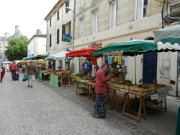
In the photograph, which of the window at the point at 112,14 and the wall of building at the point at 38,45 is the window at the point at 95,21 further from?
the wall of building at the point at 38,45

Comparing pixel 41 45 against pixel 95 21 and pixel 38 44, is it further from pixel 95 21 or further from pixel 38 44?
pixel 95 21

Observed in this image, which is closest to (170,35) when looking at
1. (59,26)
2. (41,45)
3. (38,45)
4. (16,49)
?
(59,26)

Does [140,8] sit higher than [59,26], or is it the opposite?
[59,26]

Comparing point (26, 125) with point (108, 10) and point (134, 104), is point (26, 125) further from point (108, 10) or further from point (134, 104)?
point (108, 10)

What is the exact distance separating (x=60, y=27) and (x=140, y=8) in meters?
17.8

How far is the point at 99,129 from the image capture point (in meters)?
5.94

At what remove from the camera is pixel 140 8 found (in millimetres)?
13062

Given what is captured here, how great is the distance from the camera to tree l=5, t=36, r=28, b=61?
65375 mm

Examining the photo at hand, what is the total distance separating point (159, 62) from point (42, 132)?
7.73m

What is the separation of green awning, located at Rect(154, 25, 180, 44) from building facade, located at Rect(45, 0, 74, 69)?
17.5m

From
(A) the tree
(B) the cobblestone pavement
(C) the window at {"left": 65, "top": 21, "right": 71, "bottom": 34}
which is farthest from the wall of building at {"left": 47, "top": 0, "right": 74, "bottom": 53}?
(A) the tree

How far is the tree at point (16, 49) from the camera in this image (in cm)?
6538

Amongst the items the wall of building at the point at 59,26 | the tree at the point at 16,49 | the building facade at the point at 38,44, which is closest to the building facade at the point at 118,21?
the wall of building at the point at 59,26

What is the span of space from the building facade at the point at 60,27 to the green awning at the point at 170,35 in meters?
17.5
